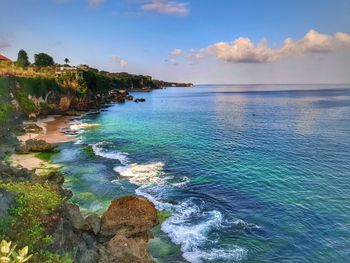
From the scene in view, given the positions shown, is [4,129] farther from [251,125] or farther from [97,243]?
[251,125]

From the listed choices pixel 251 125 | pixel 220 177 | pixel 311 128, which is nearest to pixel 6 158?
pixel 220 177

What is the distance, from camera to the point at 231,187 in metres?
37.7

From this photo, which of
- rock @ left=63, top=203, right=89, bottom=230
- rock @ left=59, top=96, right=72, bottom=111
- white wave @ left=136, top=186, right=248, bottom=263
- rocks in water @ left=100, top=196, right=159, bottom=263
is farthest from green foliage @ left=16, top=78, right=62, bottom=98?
rock @ left=63, top=203, right=89, bottom=230

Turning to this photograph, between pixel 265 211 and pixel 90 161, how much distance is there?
2844 cm

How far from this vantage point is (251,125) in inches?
3376

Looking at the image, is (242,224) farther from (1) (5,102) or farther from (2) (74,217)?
(1) (5,102)

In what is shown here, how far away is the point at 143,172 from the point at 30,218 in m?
25.5

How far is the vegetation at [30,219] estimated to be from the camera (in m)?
17.0

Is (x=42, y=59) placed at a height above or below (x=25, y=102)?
above

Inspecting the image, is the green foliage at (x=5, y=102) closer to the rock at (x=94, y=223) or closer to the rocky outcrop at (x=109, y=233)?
the rocky outcrop at (x=109, y=233)

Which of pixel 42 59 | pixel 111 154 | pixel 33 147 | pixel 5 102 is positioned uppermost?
pixel 42 59

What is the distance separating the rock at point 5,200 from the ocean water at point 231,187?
1054 centimetres

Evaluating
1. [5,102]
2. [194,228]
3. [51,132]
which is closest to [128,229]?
[194,228]

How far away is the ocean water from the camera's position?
25.1 m
